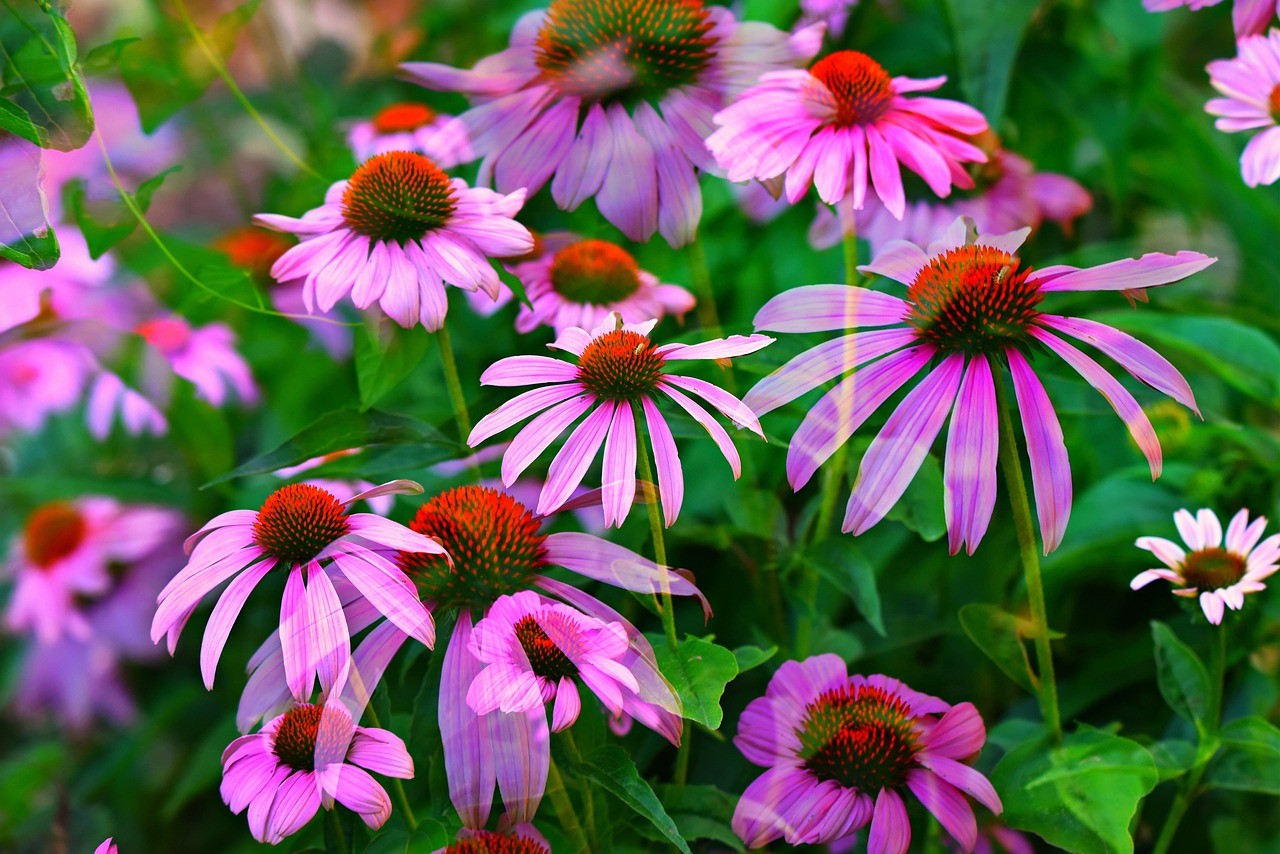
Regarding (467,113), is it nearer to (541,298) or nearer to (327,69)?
(541,298)

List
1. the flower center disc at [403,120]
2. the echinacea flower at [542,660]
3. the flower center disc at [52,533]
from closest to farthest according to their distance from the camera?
the echinacea flower at [542,660] → the flower center disc at [403,120] → the flower center disc at [52,533]

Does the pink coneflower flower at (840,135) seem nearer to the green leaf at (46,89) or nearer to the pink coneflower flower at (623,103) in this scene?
the pink coneflower flower at (623,103)

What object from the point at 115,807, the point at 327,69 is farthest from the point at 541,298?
the point at 327,69

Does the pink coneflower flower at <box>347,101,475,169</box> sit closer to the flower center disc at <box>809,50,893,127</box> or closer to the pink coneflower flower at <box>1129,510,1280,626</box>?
the flower center disc at <box>809,50,893,127</box>

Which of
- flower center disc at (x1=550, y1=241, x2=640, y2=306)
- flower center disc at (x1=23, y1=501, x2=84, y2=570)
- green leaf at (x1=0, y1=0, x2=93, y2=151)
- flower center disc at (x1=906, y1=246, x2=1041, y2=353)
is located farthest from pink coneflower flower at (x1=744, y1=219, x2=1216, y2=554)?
flower center disc at (x1=23, y1=501, x2=84, y2=570)

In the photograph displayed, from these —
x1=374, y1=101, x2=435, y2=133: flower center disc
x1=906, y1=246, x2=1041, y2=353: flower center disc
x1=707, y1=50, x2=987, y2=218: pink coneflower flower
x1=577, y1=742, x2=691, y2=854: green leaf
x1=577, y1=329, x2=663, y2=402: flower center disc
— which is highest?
x1=707, y1=50, x2=987, y2=218: pink coneflower flower

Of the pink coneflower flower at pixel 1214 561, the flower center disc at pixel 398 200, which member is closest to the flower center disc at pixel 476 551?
the flower center disc at pixel 398 200
